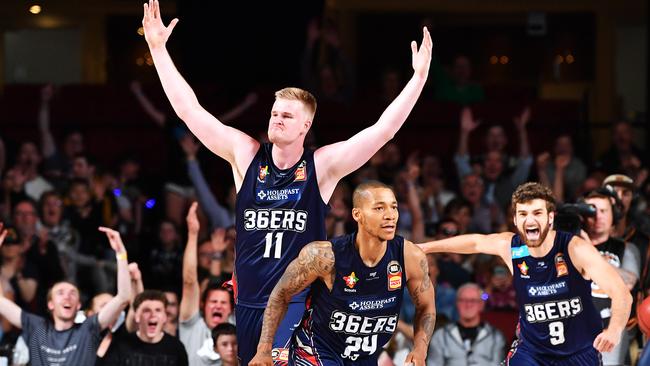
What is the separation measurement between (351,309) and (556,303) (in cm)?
158

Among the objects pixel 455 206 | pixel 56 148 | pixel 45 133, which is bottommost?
pixel 455 206

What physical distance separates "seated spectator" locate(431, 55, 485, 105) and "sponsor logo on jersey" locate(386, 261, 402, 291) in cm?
794

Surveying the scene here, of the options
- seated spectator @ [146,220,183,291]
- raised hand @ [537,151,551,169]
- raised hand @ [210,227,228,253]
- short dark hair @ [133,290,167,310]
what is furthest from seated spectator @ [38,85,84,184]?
raised hand @ [537,151,551,169]

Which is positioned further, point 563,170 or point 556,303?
point 563,170

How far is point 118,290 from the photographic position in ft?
35.6

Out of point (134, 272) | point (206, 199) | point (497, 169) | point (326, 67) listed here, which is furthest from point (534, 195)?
point (326, 67)

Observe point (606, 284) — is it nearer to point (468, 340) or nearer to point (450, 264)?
point (468, 340)

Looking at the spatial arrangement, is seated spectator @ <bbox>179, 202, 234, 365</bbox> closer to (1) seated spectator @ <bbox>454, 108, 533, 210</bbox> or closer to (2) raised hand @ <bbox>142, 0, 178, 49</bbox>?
(2) raised hand @ <bbox>142, 0, 178, 49</bbox>

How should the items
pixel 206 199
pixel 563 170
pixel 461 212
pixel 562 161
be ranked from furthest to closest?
1. pixel 563 170
2. pixel 562 161
3. pixel 206 199
4. pixel 461 212

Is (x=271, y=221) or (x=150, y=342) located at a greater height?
(x=271, y=221)

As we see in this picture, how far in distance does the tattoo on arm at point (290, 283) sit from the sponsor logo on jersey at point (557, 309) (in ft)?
5.70

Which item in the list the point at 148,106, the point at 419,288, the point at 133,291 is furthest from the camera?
the point at 148,106

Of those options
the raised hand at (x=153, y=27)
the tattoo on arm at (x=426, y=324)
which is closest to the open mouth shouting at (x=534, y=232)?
the tattoo on arm at (x=426, y=324)

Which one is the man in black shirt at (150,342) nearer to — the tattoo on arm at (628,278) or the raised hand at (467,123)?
the tattoo on arm at (628,278)
